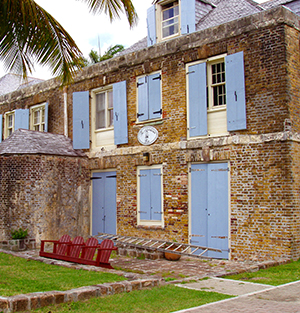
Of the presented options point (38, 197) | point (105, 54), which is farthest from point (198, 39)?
point (105, 54)

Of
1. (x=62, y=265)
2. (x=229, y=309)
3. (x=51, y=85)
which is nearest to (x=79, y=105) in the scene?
(x=51, y=85)

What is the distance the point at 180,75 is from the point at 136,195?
405 cm

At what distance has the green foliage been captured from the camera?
41.6 ft

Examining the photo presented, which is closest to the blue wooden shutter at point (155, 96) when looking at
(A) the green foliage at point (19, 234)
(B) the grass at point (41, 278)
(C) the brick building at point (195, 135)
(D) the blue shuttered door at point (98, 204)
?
(C) the brick building at point (195, 135)

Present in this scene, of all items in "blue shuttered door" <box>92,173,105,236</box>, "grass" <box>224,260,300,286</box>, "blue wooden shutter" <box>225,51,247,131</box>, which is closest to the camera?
"grass" <box>224,260,300,286</box>

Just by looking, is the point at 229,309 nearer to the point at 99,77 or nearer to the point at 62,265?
the point at 62,265

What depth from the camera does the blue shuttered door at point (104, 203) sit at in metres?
13.9

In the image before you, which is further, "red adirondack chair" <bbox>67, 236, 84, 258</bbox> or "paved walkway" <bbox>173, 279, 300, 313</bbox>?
"red adirondack chair" <bbox>67, 236, 84, 258</bbox>

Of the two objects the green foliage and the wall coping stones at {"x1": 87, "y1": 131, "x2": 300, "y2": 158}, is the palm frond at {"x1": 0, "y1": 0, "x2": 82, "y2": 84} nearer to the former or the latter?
the wall coping stones at {"x1": 87, "y1": 131, "x2": 300, "y2": 158}

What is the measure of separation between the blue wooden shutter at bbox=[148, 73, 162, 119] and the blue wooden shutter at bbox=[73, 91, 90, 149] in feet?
9.90

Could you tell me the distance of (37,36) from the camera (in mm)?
8953

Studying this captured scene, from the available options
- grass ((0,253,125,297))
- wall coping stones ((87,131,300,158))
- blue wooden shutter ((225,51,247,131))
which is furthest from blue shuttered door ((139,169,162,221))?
grass ((0,253,125,297))

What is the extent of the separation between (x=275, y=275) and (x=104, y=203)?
7.36m

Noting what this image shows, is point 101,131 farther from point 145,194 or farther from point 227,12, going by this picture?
point 227,12
